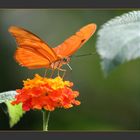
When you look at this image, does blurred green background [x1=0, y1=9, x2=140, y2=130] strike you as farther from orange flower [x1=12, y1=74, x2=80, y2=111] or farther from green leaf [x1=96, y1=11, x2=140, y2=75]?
green leaf [x1=96, y1=11, x2=140, y2=75]

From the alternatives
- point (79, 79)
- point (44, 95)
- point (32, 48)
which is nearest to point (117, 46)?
point (44, 95)

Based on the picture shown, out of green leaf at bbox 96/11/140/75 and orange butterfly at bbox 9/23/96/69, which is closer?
green leaf at bbox 96/11/140/75

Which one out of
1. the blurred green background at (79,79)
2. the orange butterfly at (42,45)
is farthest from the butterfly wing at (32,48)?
the blurred green background at (79,79)

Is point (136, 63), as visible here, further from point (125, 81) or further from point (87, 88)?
point (87, 88)

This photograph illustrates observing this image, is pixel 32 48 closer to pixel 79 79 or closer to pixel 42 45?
pixel 42 45

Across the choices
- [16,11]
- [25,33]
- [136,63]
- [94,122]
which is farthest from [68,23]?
[25,33]

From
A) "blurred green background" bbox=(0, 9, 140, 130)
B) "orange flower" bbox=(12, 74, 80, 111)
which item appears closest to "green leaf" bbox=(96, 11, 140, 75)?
"orange flower" bbox=(12, 74, 80, 111)
